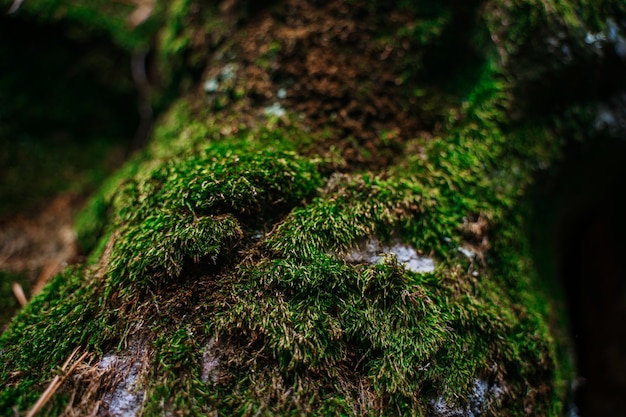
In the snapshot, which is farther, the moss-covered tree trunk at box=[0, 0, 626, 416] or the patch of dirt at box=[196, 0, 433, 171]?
the patch of dirt at box=[196, 0, 433, 171]

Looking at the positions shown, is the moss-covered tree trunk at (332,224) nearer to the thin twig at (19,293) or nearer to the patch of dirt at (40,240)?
the patch of dirt at (40,240)

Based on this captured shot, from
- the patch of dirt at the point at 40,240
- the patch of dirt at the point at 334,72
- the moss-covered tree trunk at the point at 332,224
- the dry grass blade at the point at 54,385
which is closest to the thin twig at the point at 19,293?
the patch of dirt at the point at 40,240

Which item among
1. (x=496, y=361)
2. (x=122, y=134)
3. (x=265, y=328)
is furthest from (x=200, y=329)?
(x=122, y=134)

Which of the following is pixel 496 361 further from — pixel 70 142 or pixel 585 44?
pixel 70 142

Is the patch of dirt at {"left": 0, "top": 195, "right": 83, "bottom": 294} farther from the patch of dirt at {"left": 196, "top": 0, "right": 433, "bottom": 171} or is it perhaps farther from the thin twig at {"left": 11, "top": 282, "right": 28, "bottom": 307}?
the patch of dirt at {"left": 196, "top": 0, "right": 433, "bottom": 171}

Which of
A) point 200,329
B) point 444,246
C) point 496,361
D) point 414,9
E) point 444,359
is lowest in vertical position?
point 496,361

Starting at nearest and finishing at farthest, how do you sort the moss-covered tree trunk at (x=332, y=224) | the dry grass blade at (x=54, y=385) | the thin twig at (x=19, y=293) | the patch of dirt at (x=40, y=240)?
the dry grass blade at (x=54, y=385), the moss-covered tree trunk at (x=332, y=224), the thin twig at (x=19, y=293), the patch of dirt at (x=40, y=240)

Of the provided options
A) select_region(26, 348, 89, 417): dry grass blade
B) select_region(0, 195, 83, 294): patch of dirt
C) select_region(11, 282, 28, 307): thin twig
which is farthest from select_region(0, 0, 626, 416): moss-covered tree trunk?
select_region(11, 282, 28, 307): thin twig

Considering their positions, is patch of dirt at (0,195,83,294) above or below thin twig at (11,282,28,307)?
below

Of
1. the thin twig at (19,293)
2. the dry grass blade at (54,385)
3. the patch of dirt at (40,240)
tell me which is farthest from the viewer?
the patch of dirt at (40,240)
